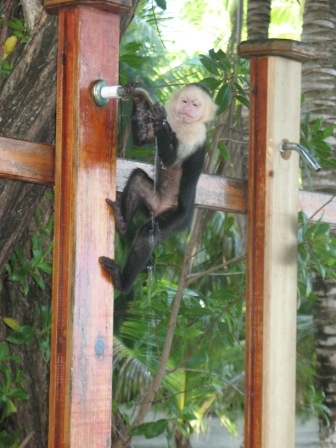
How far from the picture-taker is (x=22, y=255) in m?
3.04

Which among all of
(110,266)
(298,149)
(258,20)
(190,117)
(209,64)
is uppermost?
(258,20)

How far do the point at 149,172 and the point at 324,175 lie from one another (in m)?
1.70

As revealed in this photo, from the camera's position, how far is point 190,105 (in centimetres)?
281

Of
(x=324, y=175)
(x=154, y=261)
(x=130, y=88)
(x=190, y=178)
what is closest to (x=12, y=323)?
(x=154, y=261)

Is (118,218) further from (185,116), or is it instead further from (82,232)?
(185,116)

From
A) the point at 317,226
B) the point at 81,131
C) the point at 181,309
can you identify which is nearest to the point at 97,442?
the point at 81,131

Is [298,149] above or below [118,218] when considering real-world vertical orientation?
above

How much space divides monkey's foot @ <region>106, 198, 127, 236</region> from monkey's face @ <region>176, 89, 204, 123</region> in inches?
21.8

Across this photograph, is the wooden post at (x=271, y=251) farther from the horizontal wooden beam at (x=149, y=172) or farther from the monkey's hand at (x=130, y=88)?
the monkey's hand at (x=130, y=88)

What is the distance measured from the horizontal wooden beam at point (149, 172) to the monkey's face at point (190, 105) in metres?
0.28

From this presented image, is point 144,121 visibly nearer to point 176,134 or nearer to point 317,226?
point 176,134

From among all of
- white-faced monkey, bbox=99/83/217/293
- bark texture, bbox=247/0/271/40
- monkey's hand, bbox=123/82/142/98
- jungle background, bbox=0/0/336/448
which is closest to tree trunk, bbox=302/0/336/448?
jungle background, bbox=0/0/336/448

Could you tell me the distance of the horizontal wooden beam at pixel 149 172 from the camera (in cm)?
197

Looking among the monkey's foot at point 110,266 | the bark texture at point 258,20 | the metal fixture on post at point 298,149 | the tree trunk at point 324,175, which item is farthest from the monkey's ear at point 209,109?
the tree trunk at point 324,175
